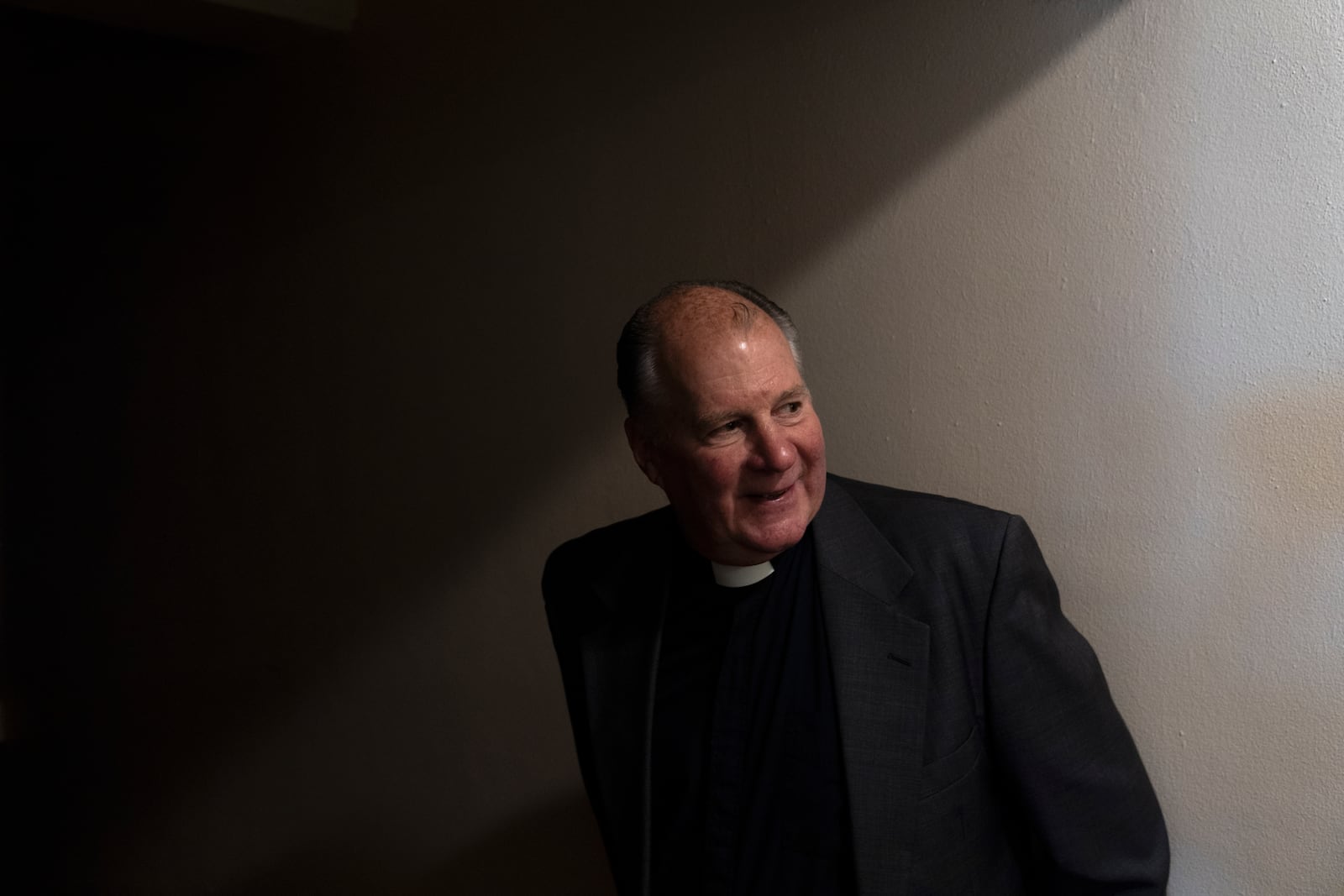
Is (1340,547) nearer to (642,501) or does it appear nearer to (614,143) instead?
(642,501)

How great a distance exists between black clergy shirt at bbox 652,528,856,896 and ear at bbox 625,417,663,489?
16cm

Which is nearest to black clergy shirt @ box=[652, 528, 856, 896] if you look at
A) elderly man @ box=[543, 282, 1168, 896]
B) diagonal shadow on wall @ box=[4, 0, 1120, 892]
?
elderly man @ box=[543, 282, 1168, 896]

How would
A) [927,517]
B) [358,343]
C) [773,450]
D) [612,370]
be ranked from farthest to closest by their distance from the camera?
1. [358,343]
2. [612,370]
3. [927,517]
4. [773,450]

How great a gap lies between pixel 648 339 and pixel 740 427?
0.16 m

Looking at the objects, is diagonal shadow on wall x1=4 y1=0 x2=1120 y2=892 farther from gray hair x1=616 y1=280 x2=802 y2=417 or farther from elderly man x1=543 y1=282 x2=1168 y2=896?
elderly man x1=543 y1=282 x2=1168 y2=896

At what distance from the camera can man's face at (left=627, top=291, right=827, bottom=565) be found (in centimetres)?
130

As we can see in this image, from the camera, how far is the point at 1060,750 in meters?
1.31

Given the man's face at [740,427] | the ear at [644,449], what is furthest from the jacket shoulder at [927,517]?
the ear at [644,449]

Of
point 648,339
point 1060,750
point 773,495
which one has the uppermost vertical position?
point 648,339

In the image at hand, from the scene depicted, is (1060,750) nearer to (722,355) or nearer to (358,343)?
(722,355)

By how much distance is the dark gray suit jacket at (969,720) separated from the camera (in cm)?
130

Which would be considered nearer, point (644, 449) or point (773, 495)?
point (773, 495)

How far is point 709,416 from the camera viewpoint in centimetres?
130

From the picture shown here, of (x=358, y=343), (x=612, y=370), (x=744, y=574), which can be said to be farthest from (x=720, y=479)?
(x=358, y=343)
